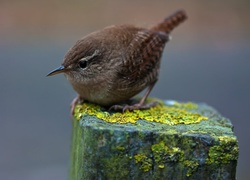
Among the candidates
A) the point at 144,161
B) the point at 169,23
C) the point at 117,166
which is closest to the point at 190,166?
the point at 144,161

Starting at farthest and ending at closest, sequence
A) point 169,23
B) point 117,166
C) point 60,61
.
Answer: point 60,61
point 169,23
point 117,166

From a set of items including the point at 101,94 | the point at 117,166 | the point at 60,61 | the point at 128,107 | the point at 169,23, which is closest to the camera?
the point at 117,166

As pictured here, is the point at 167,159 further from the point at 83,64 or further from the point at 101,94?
the point at 83,64

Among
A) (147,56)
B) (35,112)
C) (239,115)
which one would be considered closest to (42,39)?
(35,112)

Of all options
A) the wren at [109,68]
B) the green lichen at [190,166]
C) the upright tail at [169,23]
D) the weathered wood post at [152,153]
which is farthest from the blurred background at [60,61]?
the green lichen at [190,166]

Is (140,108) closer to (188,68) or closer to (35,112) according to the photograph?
(35,112)

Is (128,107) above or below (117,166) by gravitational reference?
above
